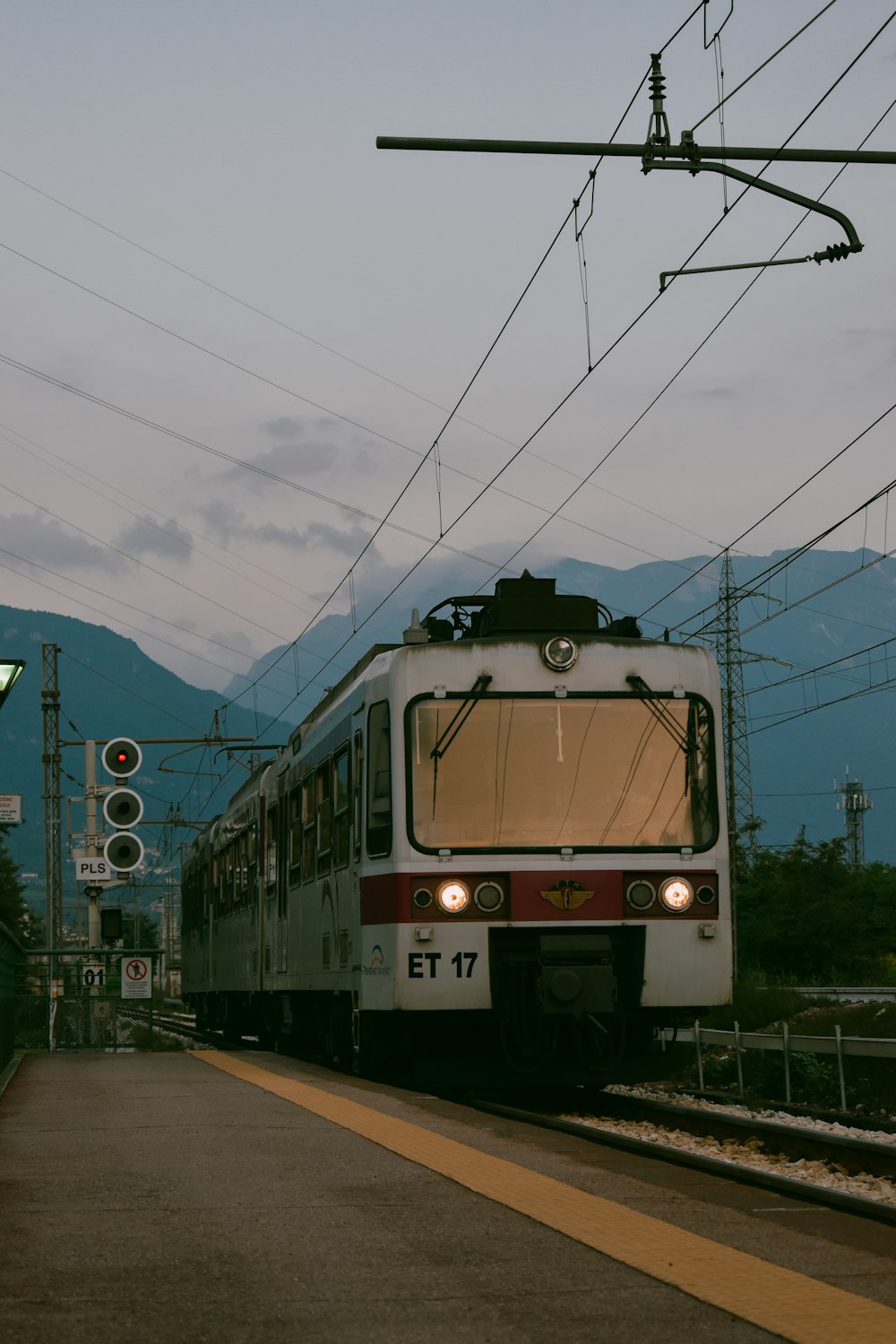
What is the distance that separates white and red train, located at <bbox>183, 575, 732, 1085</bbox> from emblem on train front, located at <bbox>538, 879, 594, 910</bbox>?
0.04 feet

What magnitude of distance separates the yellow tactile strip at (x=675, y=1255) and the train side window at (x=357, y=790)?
13.1 feet

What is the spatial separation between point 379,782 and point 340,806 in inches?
71.5

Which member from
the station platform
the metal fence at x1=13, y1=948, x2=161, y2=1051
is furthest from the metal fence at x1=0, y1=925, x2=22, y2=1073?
the station platform

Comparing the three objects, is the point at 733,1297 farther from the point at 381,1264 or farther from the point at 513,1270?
the point at 381,1264

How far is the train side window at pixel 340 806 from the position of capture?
14.0 meters

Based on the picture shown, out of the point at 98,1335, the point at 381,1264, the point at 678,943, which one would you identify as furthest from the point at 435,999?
the point at 98,1335

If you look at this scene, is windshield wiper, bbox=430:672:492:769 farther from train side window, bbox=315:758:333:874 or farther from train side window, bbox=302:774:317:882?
train side window, bbox=302:774:317:882

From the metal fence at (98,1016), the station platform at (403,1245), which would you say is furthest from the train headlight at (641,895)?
the metal fence at (98,1016)

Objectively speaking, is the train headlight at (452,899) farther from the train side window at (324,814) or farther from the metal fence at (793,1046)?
the train side window at (324,814)

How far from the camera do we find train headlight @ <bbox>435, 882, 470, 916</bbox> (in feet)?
39.2

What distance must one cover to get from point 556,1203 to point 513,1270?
1.36 meters

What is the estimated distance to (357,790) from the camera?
13383 millimetres

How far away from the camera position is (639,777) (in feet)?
40.8

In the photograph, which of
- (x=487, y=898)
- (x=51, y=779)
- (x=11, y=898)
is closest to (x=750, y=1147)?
(x=487, y=898)
